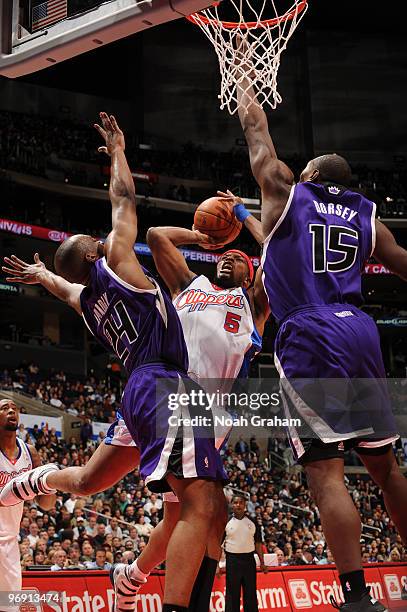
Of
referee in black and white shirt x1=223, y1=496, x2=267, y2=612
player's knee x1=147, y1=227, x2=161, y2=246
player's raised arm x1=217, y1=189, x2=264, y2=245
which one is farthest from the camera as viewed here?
referee in black and white shirt x1=223, y1=496, x2=267, y2=612

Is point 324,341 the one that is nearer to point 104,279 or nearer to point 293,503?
point 104,279

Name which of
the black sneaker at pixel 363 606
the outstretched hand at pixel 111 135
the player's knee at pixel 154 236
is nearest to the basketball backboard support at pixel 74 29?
the outstretched hand at pixel 111 135

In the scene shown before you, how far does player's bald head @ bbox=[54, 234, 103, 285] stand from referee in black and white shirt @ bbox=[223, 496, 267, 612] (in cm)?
496

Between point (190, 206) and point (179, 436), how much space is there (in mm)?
22111

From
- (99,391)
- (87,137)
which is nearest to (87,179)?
(87,137)

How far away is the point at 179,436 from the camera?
3.56m

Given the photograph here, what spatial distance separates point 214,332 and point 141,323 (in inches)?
41.4

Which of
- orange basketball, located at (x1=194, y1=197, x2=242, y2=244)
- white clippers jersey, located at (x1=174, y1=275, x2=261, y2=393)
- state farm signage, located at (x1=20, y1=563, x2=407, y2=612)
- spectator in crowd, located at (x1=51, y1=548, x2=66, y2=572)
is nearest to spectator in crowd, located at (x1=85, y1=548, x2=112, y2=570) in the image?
spectator in crowd, located at (x1=51, y1=548, x2=66, y2=572)

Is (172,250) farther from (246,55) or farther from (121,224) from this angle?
(246,55)

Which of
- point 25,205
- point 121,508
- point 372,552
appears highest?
point 25,205

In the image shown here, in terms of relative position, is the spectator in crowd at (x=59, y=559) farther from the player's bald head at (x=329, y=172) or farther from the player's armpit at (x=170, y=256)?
the player's bald head at (x=329, y=172)

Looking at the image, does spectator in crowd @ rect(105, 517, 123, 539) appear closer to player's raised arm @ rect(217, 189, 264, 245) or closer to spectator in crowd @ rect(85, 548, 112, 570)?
spectator in crowd @ rect(85, 548, 112, 570)

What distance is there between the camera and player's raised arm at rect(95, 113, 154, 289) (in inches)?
156

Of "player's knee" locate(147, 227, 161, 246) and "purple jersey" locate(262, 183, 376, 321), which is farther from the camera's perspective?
"player's knee" locate(147, 227, 161, 246)
